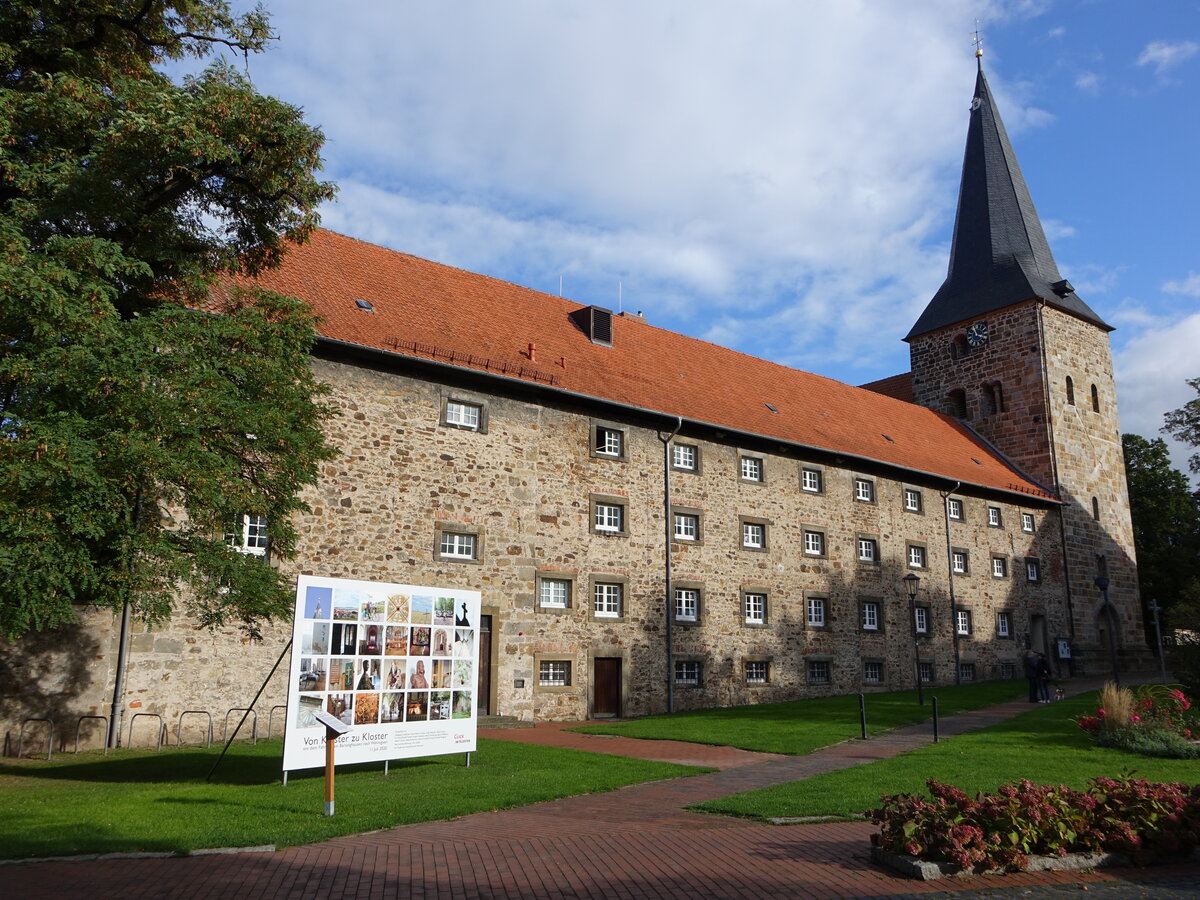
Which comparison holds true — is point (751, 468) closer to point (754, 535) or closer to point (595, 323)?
point (754, 535)

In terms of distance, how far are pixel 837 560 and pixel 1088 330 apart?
21088mm

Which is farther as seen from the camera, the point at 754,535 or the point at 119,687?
the point at 754,535

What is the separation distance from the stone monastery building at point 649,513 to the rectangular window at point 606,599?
0.19ft

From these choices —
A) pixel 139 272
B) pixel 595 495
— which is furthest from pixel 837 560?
pixel 139 272

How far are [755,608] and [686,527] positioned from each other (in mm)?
3151

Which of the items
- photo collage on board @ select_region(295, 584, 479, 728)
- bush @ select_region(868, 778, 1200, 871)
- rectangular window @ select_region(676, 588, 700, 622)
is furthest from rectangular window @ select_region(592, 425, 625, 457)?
bush @ select_region(868, 778, 1200, 871)

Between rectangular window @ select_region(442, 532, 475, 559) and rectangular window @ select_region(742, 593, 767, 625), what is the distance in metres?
8.07

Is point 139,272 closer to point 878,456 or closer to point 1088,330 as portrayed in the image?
point 878,456

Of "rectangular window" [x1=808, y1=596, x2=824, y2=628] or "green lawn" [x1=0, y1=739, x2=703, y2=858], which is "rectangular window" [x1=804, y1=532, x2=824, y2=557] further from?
"green lawn" [x1=0, y1=739, x2=703, y2=858]

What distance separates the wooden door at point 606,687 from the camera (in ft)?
66.9

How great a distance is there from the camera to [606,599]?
68.9 feet

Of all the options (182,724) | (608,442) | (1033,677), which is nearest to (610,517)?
(608,442)

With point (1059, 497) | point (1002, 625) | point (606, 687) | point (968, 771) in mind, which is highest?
point (1059, 497)

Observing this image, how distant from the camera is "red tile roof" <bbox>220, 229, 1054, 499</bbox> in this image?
19.4 m
